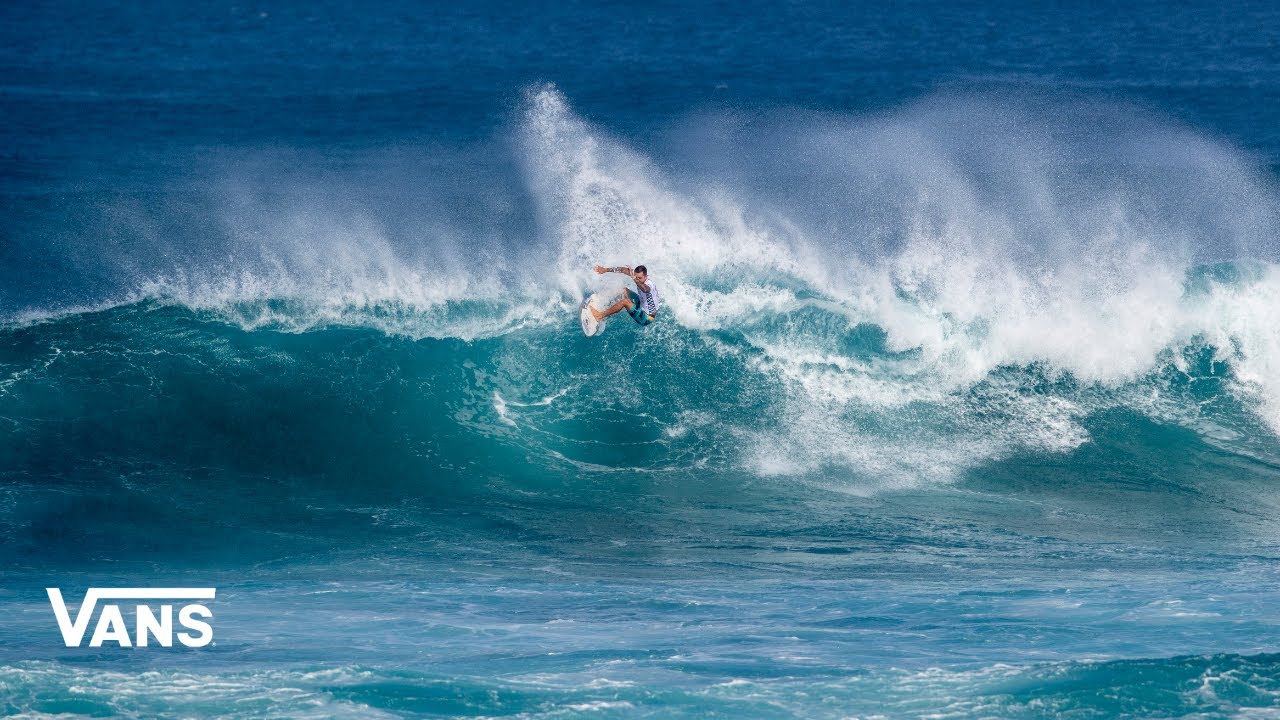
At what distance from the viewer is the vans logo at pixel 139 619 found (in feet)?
55.7

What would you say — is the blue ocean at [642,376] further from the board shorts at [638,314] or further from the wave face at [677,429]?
the board shorts at [638,314]

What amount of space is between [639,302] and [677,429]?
9.81 ft

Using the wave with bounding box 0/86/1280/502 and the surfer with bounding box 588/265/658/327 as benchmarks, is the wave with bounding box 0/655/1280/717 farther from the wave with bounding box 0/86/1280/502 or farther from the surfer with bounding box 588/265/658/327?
the wave with bounding box 0/86/1280/502

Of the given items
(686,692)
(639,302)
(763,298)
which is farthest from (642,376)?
(686,692)

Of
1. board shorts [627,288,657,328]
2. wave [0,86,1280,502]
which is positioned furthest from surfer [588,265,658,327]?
wave [0,86,1280,502]

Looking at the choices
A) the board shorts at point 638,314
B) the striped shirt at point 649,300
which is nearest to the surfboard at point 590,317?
the board shorts at point 638,314

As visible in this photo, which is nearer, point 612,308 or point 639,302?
point 639,302

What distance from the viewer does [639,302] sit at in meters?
21.8

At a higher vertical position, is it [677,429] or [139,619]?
[677,429]

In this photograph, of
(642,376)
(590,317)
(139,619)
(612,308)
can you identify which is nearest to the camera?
(139,619)

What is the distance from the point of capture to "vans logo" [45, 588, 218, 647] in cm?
1697

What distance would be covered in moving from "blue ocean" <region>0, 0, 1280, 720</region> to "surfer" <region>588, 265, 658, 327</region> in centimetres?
251

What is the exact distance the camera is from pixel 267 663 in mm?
16219

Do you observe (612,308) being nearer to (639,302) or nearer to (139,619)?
(639,302)
